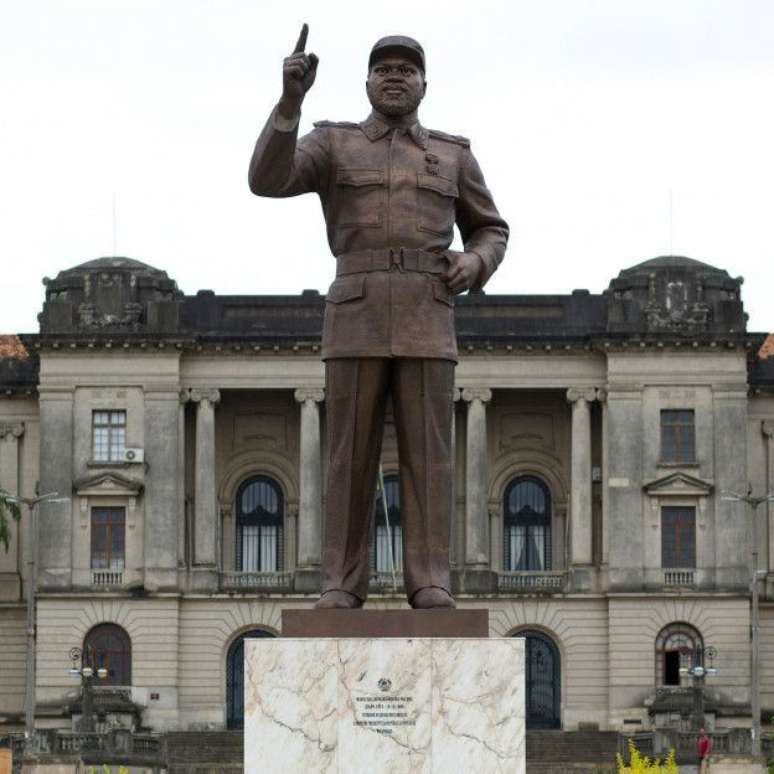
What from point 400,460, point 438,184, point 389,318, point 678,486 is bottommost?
point 400,460

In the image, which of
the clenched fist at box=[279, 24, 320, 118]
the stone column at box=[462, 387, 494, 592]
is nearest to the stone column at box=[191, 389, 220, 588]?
the stone column at box=[462, 387, 494, 592]

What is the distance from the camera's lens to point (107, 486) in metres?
90.1

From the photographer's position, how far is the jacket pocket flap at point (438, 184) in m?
18.7

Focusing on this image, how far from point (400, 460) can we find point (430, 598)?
92 cm

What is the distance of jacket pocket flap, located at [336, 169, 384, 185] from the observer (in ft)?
61.3

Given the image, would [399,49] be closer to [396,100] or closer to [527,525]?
[396,100]

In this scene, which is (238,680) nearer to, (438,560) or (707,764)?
(707,764)

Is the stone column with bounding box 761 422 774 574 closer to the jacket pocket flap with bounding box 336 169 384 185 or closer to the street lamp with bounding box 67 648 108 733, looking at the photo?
the street lamp with bounding box 67 648 108 733

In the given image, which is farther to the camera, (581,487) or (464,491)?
(464,491)

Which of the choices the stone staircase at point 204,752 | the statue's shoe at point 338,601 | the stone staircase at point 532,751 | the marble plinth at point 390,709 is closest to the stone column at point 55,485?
the stone staircase at point 204,752

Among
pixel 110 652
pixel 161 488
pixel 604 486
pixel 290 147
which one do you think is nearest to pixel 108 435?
pixel 161 488

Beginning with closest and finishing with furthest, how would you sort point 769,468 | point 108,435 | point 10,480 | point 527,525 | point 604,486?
point 108,435 → point 604,486 → point 527,525 → point 769,468 → point 10,480

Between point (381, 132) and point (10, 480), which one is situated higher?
point (10, 480)

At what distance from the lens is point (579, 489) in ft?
300
